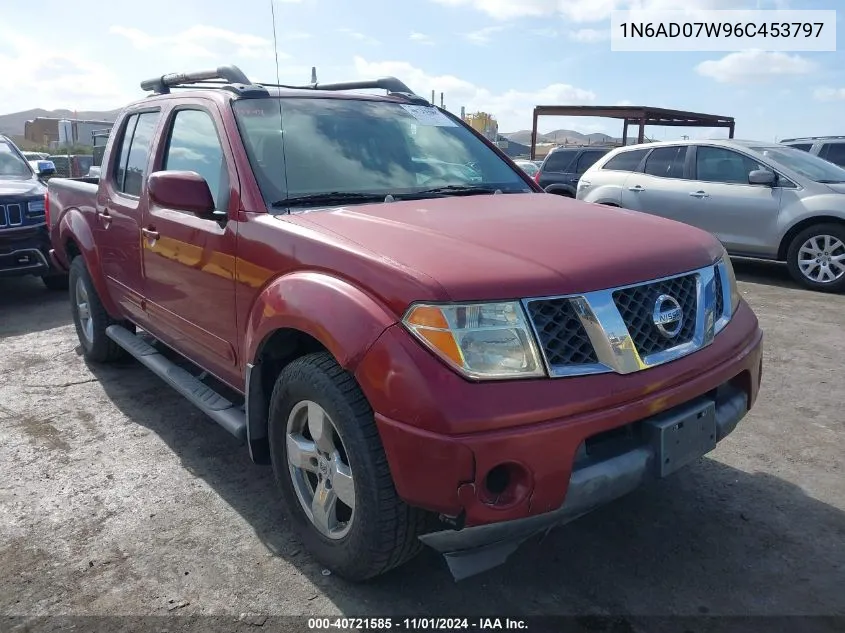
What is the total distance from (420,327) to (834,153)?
12.0 m

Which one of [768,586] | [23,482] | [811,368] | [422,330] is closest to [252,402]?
[422,330]

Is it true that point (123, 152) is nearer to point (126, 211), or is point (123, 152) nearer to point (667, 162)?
point (126, 211)

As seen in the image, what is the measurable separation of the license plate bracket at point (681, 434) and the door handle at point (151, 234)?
2.69 meters

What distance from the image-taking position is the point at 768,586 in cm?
251

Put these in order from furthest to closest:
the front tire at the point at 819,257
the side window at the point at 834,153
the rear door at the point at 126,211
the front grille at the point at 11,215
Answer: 1. the side window at the point at 834,153
2. the front tire at the point at 819,257
3. the front grille at the point at 11,215
4. the rear door at the point at 126,211

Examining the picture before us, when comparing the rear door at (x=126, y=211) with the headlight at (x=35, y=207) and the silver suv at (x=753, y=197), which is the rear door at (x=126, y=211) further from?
the silver suv at (x=753, y=197)

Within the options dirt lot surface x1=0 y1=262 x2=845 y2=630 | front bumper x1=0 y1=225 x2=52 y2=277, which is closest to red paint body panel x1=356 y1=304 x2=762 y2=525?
dirt lot surface x1=0 y1=262 x2=845 y2=630

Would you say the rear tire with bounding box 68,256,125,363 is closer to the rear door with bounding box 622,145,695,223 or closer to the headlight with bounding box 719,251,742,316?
the headlight with bounding box 719,251,742,316

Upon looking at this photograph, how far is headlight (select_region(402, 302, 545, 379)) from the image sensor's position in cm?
202

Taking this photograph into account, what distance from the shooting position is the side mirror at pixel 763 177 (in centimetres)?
775

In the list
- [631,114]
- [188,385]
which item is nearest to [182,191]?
[188,385]

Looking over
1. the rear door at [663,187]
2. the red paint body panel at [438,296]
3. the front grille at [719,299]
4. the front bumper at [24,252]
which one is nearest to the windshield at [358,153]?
the red paint body panel at [438,296]

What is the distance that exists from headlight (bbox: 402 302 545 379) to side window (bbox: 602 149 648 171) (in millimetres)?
7890

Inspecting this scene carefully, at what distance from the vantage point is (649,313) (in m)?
2.27
